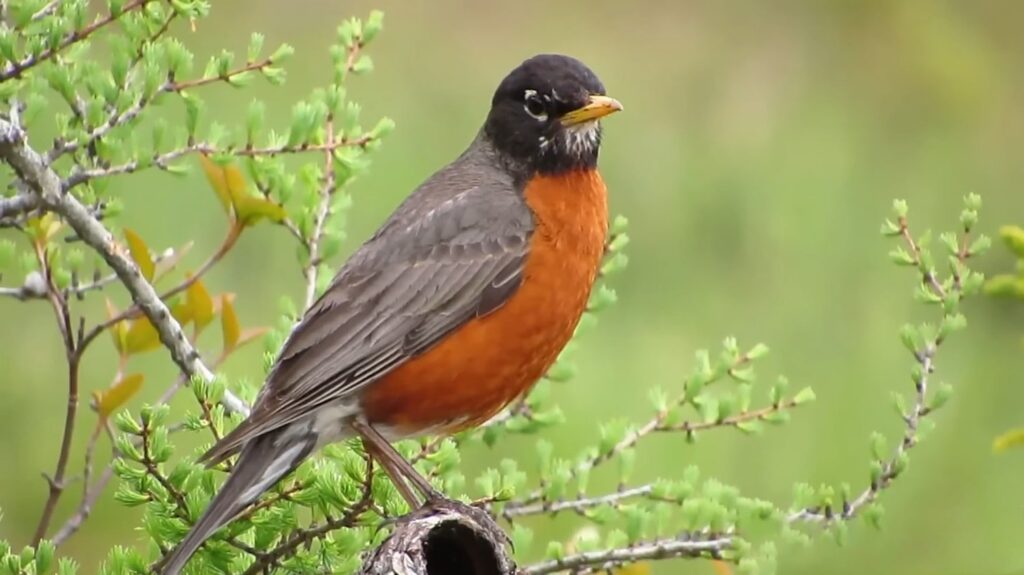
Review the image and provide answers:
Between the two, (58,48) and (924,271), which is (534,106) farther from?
(58,48)

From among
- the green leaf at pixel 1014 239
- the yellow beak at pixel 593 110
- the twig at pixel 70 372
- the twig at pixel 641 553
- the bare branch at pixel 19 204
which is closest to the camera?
Result: the green leaf at pixel 1014 239

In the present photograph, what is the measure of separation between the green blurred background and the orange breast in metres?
1.70

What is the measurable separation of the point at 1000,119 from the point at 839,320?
242 centimetres

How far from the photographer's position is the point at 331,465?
2846 mm

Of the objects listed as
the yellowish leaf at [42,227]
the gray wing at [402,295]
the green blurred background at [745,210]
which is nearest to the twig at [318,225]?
the gray wing at [402,295]

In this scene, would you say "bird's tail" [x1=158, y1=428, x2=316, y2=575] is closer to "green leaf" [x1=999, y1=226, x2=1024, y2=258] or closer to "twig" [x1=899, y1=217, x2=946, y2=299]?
"twig" [x1=899, y1=217, x2=946, y2=299]

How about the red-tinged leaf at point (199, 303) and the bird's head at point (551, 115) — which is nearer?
the red-tinged leaf at point (199, 303)

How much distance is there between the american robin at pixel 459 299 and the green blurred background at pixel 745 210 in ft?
5.56

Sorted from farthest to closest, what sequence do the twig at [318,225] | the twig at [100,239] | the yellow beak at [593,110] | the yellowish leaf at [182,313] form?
the yellow beak at [593,110]
the twig at [318,225]
the yellowish leaf at [182,313]
the twig at [100,239]

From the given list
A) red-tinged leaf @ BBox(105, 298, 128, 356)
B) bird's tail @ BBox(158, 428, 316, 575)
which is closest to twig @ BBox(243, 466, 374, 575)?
bird's tail @ BBox(158, 428, 316, 575)

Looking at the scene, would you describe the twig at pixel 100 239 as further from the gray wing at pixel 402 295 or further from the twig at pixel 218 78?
the twig at pixel 218 78

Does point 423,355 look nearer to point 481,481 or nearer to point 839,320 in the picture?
point 481,481

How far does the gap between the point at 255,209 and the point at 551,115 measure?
804 mm

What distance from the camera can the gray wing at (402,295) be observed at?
10.3 feet
